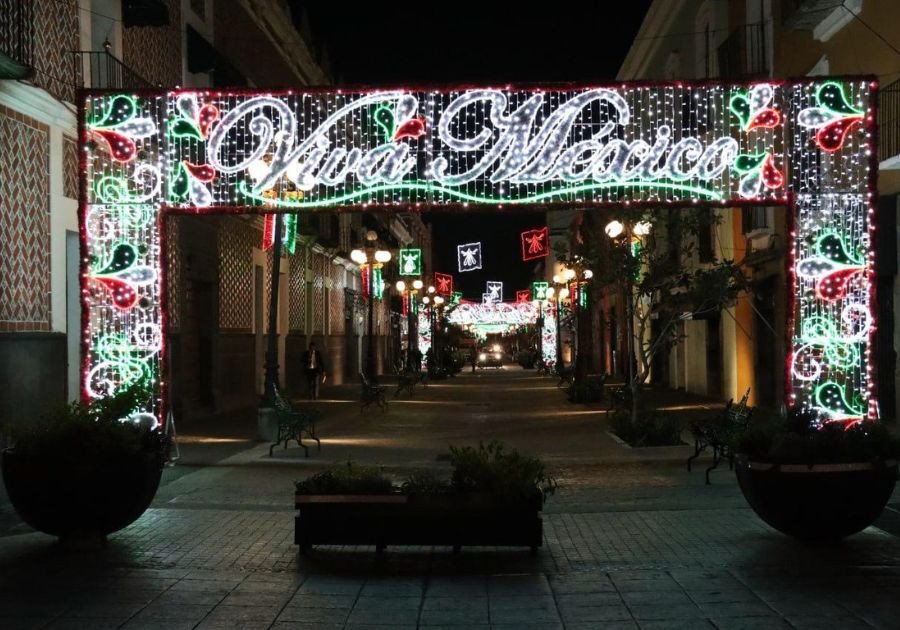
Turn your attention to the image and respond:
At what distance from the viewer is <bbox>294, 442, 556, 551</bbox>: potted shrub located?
8.55 metres

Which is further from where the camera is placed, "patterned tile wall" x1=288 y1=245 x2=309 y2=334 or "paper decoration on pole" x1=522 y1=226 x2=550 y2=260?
"paper decoration on pole" x1=522 y1=226 x2=550 y2=260

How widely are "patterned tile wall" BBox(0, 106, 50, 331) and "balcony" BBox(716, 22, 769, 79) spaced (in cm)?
1490

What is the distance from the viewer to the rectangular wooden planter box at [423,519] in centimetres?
855

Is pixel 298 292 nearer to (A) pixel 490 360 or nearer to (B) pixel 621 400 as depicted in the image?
(B) pixel 621 400

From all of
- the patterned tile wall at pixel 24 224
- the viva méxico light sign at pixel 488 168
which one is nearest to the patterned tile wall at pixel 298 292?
the patterned tile wall at pixel 24 224

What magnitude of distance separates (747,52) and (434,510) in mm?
19726

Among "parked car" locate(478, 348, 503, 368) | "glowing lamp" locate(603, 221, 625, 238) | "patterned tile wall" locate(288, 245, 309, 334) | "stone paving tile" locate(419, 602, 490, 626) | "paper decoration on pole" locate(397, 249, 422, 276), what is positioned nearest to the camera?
"stone paving tile" locate(419, 602, 490, 626)

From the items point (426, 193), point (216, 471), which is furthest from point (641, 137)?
point (216, 471)

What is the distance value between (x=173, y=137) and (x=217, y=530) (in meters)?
6.18

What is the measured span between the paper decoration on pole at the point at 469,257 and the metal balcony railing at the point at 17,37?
54.2 meters

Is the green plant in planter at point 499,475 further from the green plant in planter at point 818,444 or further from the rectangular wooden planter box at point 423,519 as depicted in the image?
the green plant in planter at point 818,444

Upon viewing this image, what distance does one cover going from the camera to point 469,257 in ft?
229

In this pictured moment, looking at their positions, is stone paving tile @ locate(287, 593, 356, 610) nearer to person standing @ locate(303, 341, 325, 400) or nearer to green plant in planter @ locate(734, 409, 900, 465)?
green plant in planter @ locate(734, 409, 900, 465)

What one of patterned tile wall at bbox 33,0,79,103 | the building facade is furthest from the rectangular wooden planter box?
patterned tile wall at bbox 33,0,79,103
